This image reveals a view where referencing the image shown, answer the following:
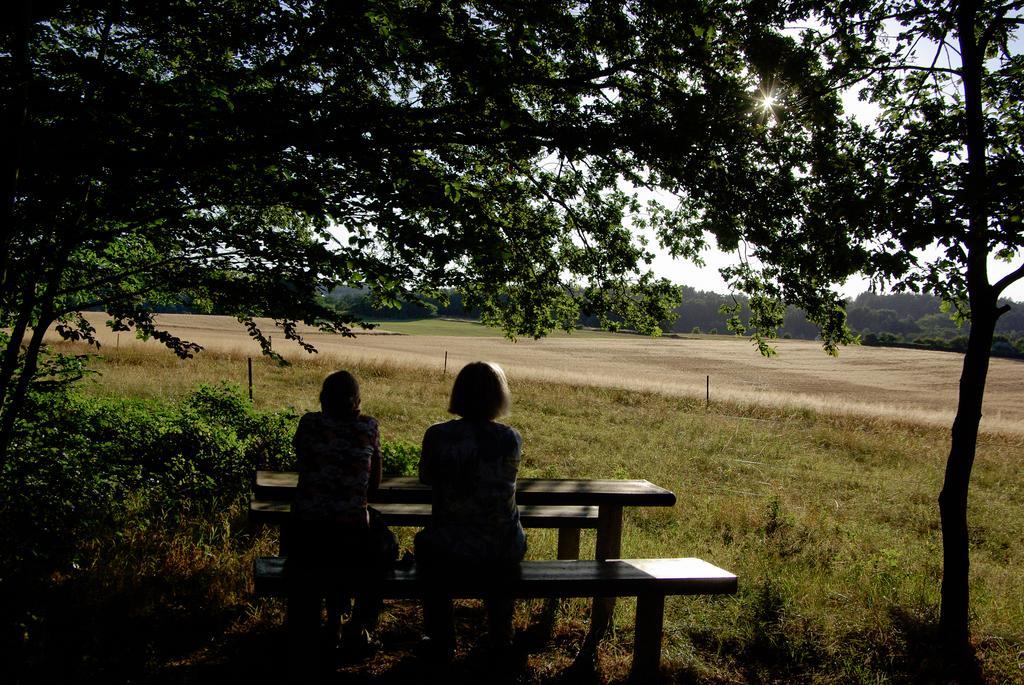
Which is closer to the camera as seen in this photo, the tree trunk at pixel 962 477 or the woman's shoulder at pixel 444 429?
the woman's shoulder at pixel 444 429

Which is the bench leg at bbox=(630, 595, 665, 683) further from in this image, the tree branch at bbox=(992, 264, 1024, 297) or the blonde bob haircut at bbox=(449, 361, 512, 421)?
the tree branch at bbox=(992, 264, 1024, 297)

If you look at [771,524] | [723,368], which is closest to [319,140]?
[771,524]

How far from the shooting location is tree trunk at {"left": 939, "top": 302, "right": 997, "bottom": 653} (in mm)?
4621

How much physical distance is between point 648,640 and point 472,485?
59.0 inches

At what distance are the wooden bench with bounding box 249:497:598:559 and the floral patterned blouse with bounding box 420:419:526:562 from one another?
1319 mm

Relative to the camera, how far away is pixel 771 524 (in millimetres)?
7922

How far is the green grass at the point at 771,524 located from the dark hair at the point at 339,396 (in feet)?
4.96

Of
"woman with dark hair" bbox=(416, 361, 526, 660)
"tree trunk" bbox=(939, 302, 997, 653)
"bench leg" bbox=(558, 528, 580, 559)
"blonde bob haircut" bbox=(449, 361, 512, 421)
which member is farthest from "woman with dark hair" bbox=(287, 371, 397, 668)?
"tree trunk" bbox=(939, 302, 997, 653)

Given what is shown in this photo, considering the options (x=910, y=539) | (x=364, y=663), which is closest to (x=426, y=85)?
(x=364, y=663)

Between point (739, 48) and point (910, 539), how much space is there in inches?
255

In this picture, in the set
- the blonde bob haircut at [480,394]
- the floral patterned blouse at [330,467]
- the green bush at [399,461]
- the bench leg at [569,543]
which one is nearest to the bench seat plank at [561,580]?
the floral patterned blouse at [330,467]

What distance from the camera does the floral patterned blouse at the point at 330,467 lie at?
3295mm

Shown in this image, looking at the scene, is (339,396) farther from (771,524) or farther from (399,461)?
(771,524)

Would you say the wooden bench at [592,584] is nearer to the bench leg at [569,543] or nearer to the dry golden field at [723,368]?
the bench leg at [569,543]
